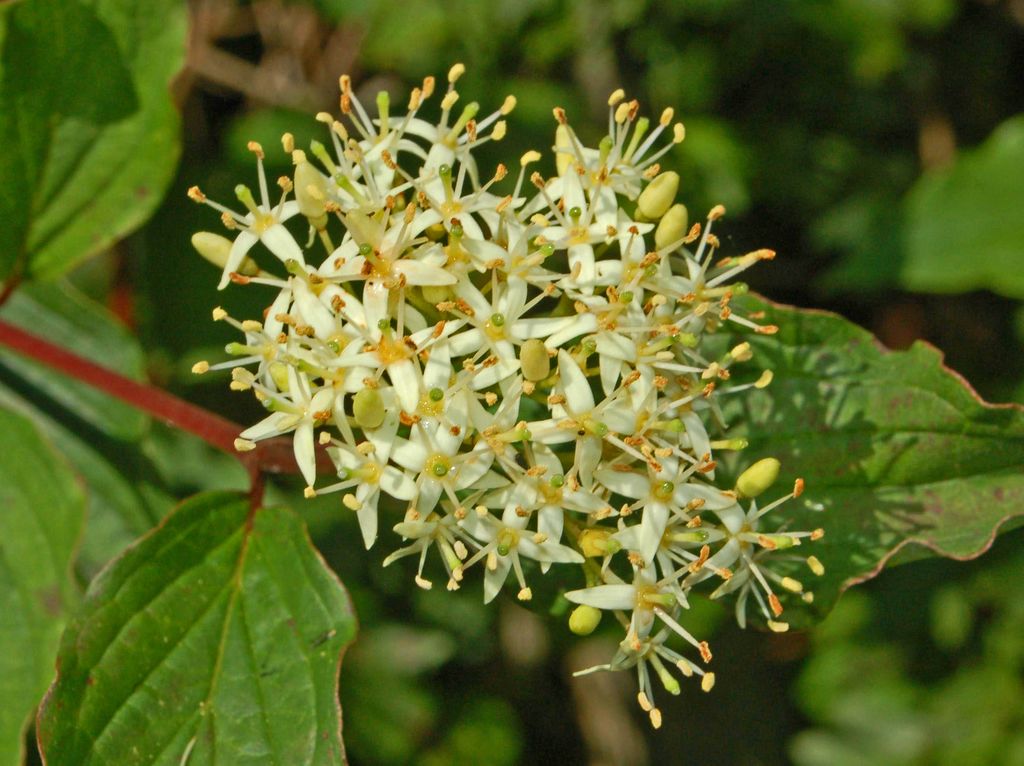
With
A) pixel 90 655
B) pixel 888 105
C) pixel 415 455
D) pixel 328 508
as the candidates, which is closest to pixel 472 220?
pixel 415 455

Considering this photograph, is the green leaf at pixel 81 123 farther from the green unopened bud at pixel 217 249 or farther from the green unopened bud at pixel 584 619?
the green unopened bud at pixel 584 619

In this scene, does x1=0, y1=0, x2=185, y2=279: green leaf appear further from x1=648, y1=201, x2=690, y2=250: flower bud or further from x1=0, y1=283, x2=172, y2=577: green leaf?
x1=648, y1=201, x2=690, y2=250: flower bud

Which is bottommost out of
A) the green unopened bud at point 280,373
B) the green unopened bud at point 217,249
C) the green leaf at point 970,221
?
the green leaf at point 970,221

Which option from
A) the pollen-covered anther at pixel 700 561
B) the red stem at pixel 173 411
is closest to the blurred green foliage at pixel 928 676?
the pollen-covered anther at pixel 700 561

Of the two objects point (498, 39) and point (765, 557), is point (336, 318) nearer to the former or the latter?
point (765, 557)

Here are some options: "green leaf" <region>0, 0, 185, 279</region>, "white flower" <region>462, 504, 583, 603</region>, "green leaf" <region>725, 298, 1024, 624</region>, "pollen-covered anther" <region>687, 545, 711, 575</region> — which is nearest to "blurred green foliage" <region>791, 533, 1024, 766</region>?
"green leaf" <region>725, 298, 1024, 624</region>

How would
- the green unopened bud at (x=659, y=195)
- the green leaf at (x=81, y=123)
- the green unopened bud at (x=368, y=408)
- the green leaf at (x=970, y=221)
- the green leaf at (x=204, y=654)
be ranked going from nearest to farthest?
the green unopened bud at (x=368, y=408) < the green leaf at (x=204, y=654) < the green unopened bud at (x=659, y=195) < the green leaf at (x=81, y=123) < the green leaf at (x=970, y=221)

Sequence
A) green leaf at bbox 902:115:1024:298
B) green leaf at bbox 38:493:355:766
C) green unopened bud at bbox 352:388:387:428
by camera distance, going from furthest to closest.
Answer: green leaf at bbox 902:115:1024:298 < green leaf at bbox 38:493:355:766 < green unopened bud at bbox 352:388:387:428
